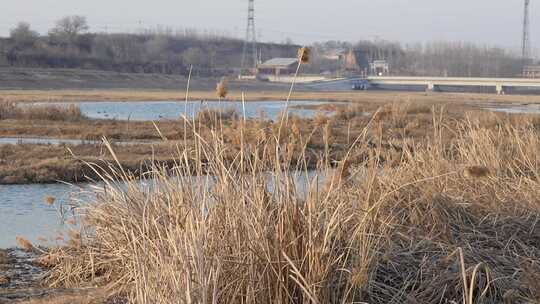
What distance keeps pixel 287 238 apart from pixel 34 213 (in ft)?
28.0

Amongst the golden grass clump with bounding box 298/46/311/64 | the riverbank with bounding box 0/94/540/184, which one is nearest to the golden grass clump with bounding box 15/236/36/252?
the riverbank with bounding box 0/94/540/184

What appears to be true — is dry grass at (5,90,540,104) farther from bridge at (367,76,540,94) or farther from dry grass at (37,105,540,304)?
dry grass at (37,105,540,304)

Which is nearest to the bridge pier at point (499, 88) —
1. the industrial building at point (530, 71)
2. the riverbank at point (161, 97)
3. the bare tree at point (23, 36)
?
the riverbank at point (161, 97)

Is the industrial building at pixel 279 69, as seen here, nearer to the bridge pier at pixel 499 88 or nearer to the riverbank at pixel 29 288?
the bridge pier at pixel 499 88

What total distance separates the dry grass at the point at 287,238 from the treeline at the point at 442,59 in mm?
131199

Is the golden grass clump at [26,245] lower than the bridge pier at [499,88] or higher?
higher

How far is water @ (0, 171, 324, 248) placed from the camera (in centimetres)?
982

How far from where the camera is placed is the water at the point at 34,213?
32.2 feet

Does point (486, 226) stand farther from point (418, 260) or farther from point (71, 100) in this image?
point (71, 100)

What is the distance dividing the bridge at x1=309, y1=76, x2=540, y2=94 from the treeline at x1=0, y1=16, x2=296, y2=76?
16511 mm

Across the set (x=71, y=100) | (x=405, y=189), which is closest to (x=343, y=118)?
(x=71, y=100)

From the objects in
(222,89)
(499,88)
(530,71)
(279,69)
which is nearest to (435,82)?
(499,88)

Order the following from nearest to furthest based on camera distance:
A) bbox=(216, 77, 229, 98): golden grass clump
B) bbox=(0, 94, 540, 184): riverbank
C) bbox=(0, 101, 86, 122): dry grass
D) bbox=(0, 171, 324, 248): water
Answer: bbox=(216, 77, 229, 98): golden grass clump
bbox=(0, 94, 540, 184): riverbank
bbox=(0, 171, 324, 248): water
bbox=(0, 101, 86, 122): dry grass

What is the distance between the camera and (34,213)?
43.0 ft
